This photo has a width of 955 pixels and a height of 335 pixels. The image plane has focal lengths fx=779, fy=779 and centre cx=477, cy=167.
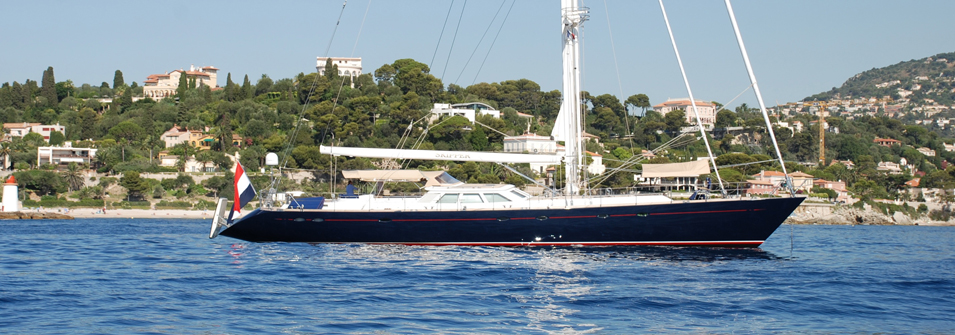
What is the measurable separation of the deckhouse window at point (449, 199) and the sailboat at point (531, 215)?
26 millimetres

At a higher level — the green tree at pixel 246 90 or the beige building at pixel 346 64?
the beige building at pixel 346 64

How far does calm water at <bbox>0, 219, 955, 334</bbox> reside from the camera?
1083 cm

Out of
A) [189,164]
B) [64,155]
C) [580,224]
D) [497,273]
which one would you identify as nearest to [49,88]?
[64,155]

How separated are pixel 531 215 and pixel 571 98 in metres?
3.74

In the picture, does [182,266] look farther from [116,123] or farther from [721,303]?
[116,123]

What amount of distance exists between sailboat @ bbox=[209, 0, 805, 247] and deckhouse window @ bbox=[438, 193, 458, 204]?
0.09 feet

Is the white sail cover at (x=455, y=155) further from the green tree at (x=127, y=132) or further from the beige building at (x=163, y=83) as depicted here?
the beige building at (x=163, y=83)

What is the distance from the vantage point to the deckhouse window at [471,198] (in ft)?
66.9

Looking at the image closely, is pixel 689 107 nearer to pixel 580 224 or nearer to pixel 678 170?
pixel 678 170

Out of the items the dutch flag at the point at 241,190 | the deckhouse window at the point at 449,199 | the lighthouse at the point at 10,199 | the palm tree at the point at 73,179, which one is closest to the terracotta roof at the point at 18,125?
the palm tree at the point at 73,179

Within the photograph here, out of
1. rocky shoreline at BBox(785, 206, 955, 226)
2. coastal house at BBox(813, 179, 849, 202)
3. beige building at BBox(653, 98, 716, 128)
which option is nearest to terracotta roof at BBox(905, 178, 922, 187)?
coastal house at BBox(813, 179, 849, 202)

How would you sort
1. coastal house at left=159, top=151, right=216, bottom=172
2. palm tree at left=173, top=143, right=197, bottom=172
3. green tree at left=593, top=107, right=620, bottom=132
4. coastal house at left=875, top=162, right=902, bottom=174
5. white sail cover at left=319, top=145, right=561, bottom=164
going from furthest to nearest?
green tree at left=593, top=107, right=620, bottom=132 → coastal house at left=875, top=162, right=902, bottom=174 → coastal house at left=159, top=151, right=216, bottom=172 → palm tree at left=173, top=143, right=197, bottom=172 → white sail cover at left=319, top=145, right=561, bottom=164

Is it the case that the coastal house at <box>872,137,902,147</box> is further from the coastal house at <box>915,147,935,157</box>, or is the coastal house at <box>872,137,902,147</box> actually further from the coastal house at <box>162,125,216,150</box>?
the coastal house at <box>162,125,216,150</box>

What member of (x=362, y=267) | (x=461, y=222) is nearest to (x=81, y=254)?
(x=362, y=267)
